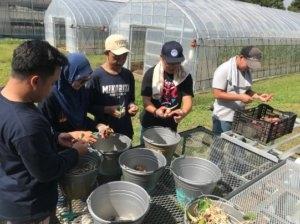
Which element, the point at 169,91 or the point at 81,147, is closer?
the point at 81,147

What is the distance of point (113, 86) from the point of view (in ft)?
10.4

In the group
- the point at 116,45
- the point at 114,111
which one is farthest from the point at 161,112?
the point at 116,45

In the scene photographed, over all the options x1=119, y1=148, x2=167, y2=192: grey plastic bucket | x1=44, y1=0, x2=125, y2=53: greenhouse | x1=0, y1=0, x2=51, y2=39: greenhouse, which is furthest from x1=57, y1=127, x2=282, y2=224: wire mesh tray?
x1=0, y1=0, x2=51, y2=39: greenhouse

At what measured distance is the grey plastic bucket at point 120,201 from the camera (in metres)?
1.91

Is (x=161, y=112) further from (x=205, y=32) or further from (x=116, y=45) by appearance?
(x=205, y=32)

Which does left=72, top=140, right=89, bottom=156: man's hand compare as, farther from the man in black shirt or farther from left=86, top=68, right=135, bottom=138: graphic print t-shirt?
left=86, top=68, right=135, bottom=138: graphic print t-shirt

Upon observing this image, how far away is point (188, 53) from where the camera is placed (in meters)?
10.3

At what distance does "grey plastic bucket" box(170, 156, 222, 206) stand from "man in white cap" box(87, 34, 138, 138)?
0.99 meters

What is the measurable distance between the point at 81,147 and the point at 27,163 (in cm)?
46

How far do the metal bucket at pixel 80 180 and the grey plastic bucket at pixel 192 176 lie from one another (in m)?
0.58

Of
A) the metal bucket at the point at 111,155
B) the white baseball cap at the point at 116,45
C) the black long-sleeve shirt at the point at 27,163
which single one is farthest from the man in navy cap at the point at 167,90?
the black long-sleeve shirt at the point at 27,163

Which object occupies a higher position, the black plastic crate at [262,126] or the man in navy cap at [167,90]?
the man in navy cap at [167,90]

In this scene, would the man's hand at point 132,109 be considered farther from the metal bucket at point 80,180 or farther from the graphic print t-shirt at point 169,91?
the metal bucket at point 80,180

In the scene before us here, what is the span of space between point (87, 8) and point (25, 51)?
1692 centimetres
